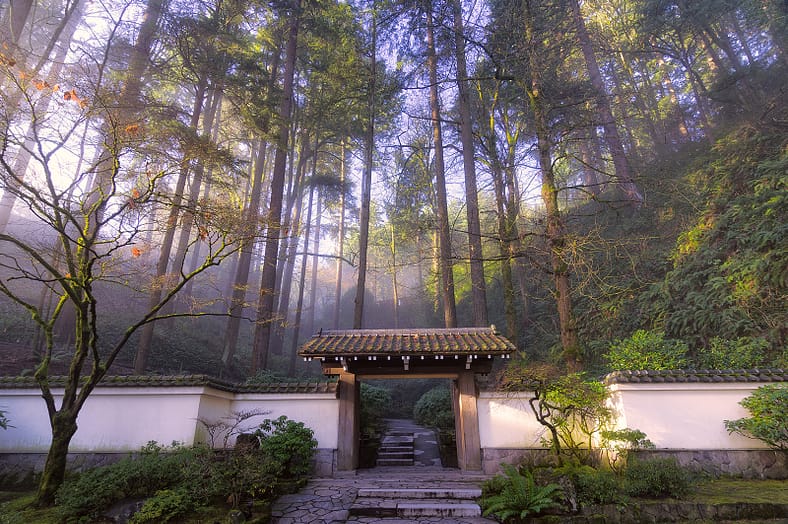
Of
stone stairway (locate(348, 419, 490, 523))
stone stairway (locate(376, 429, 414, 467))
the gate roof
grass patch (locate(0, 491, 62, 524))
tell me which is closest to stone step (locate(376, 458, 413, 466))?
stone stairway (locate(376, 429, 414, 467))

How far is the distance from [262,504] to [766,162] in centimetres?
1385

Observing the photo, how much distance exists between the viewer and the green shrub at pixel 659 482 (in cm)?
590

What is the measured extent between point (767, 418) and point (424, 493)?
632 centimetres

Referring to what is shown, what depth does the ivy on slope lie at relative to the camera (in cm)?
845

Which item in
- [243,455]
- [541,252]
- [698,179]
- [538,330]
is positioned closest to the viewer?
[243,455]

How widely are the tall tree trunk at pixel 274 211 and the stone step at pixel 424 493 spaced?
6.05 metres

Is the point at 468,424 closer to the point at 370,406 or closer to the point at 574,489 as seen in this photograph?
the point at 574,489

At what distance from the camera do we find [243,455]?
622cm

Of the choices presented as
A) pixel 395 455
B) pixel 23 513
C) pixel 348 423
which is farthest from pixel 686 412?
pixel 23 513

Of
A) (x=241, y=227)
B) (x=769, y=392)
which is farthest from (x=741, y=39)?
(x=241, y=227)

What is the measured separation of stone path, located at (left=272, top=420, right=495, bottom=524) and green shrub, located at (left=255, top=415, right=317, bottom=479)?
0.43 metres

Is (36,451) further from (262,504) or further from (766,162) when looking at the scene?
(766,162)

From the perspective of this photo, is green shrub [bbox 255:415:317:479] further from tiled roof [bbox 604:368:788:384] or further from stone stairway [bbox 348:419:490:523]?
tiled roof [bbox 604:368:788:384]

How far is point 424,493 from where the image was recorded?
658 centimetres
